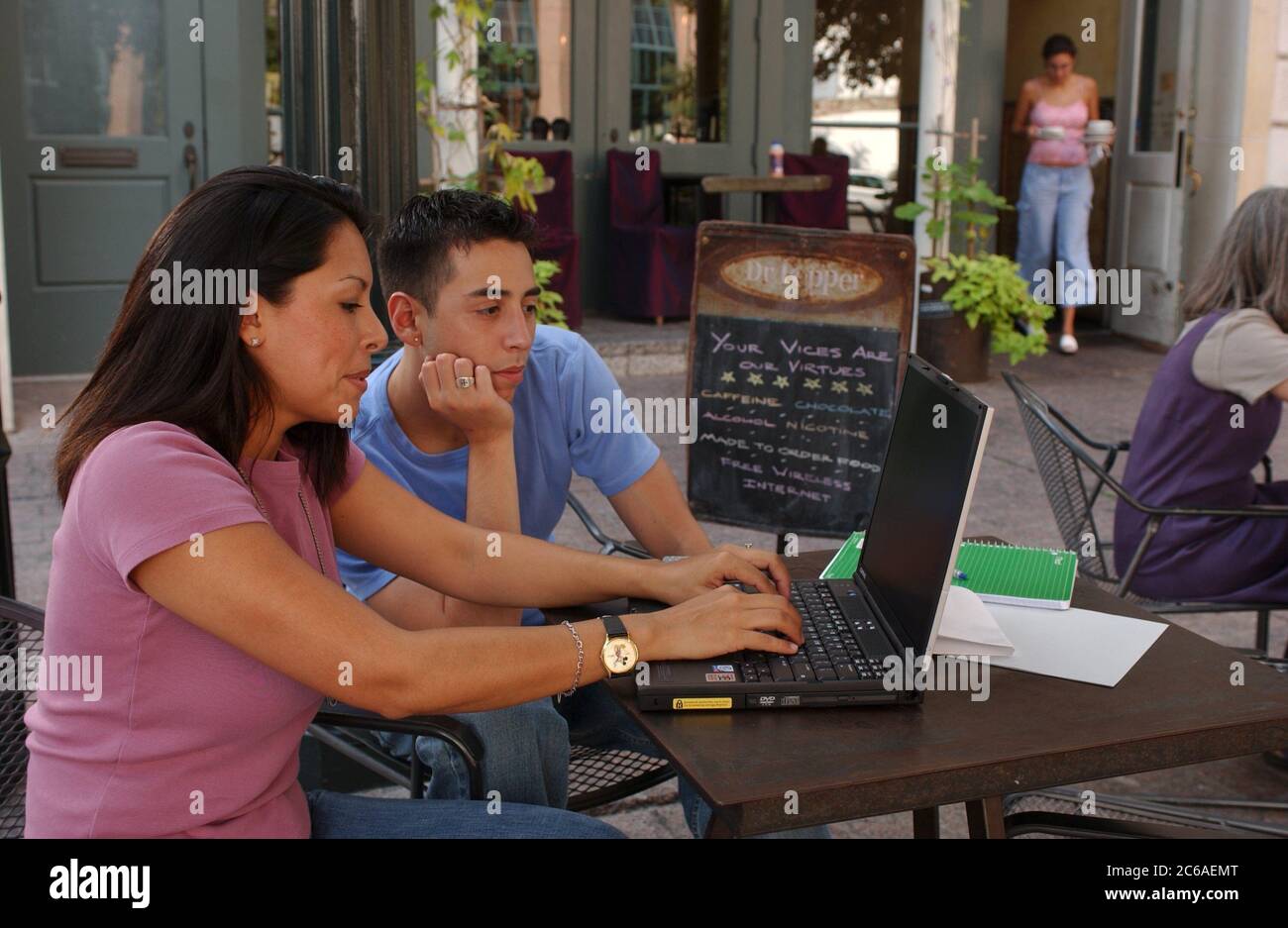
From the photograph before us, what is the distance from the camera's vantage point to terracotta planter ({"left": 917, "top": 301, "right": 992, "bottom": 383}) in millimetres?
8117

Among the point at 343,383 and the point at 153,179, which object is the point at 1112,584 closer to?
the point at 343,383

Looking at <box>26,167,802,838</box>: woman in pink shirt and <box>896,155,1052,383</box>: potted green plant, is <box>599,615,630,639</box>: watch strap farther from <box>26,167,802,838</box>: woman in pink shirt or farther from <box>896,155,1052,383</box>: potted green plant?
<box>896,155,1052,383</box>: potted green plant

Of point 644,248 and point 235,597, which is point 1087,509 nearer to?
point 235,597

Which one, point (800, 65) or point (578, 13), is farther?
point (800, 65)

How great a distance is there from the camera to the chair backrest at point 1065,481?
12.1 feet

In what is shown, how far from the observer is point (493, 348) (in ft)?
8.86

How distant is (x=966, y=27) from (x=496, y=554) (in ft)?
26.7

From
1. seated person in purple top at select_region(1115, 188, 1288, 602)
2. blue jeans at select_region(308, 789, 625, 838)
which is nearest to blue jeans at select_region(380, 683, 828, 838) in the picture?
blue jeans at select_region(308, 789, 625, 838)

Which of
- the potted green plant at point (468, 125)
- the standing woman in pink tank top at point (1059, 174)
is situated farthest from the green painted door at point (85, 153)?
the standing woman in pink tank top at point (1059, 174)

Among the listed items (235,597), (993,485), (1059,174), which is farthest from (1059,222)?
(235,597)

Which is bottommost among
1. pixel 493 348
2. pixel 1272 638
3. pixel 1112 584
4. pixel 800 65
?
pixel 1272 638

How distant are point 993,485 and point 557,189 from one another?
141 inches

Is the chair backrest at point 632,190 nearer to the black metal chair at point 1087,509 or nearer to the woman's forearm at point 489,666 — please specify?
the black metal chair at point 1087,509

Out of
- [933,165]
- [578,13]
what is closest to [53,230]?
[578,13]
